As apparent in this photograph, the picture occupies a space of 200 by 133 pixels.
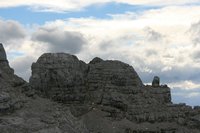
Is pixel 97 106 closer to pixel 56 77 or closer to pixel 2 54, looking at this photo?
pixel 56 77

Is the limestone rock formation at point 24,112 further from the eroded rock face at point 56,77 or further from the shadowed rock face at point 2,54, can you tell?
the eroded rock face at point 56,77

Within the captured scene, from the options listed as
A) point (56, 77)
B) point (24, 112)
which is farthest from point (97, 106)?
point (24, 112)

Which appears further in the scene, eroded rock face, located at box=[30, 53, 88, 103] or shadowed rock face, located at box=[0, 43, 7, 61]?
eroded rock face, located at box=[30, 53, 88, 103]

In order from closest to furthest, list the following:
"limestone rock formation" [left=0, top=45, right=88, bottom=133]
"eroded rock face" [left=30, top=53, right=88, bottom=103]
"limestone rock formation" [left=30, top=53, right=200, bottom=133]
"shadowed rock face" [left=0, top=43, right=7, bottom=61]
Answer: "limestone rock formation" [left=0, top=45, right=88, bottom=133]
"shadowed rock face" [left=0, top=43, right=7, bottom=61]
"limestone rock formation" [left=30, top=53, right=200, bottom=133]
"eroded rock face" [left=30, top=53, right=88, bottom=103]

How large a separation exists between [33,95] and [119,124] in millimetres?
50416

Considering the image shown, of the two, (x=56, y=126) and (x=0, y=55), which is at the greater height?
(x=0, y=55)

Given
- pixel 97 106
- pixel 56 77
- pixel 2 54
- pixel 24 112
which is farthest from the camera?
pixel 97 106

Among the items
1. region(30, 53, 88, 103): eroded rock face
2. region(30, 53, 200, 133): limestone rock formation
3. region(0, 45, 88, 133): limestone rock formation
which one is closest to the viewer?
region(0, 45, 88, 133): limestone rock formation

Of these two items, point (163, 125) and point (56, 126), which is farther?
point (163, 125)

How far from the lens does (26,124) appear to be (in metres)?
118

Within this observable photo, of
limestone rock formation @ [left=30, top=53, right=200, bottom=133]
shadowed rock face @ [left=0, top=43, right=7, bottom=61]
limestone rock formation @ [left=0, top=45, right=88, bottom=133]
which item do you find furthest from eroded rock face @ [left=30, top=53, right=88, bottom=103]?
limestone rock formation @ [left=0, top=45, right=88, bottom=133]

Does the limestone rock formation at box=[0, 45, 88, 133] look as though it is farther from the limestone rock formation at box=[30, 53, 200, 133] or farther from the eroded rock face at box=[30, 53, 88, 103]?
the limestone rock formation at box=[30, 53, 200, 133]

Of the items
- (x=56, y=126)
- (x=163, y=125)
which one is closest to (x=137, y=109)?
(x=163, y=125)

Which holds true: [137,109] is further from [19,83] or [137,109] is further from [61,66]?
[19,83]
